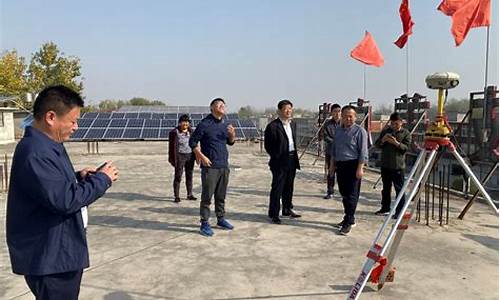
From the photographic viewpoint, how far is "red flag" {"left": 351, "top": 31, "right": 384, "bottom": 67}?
533 centimetres

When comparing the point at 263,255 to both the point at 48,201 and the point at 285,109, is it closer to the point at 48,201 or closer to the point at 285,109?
the point at 285,109

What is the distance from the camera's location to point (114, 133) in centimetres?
1778

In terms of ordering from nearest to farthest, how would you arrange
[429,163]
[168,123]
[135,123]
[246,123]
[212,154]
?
[429,163] < [212,154] < [246,123] < [135,123] < [168,123]

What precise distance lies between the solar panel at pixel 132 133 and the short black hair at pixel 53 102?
641 inches

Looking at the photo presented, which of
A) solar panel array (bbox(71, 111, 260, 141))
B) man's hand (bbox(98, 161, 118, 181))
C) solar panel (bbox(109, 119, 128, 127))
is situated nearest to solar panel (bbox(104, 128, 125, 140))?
solar panel array (bbox(71, 111, 260, 141))

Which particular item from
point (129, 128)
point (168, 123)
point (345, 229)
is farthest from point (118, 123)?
point (345, 229)

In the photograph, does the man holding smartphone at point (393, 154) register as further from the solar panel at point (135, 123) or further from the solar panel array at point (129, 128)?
the solar panel at point (135, 123)

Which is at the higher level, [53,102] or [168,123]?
[53,102]

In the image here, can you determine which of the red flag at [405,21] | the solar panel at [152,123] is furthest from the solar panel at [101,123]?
the red flag at [405,21]

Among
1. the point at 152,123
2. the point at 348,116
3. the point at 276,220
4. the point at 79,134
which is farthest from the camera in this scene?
the point at 152,123

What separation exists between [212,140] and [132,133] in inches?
565

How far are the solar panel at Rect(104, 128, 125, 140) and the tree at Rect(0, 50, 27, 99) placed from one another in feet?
41.2

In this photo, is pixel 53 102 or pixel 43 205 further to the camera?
pixel 53 102

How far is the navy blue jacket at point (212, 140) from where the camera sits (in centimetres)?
514
